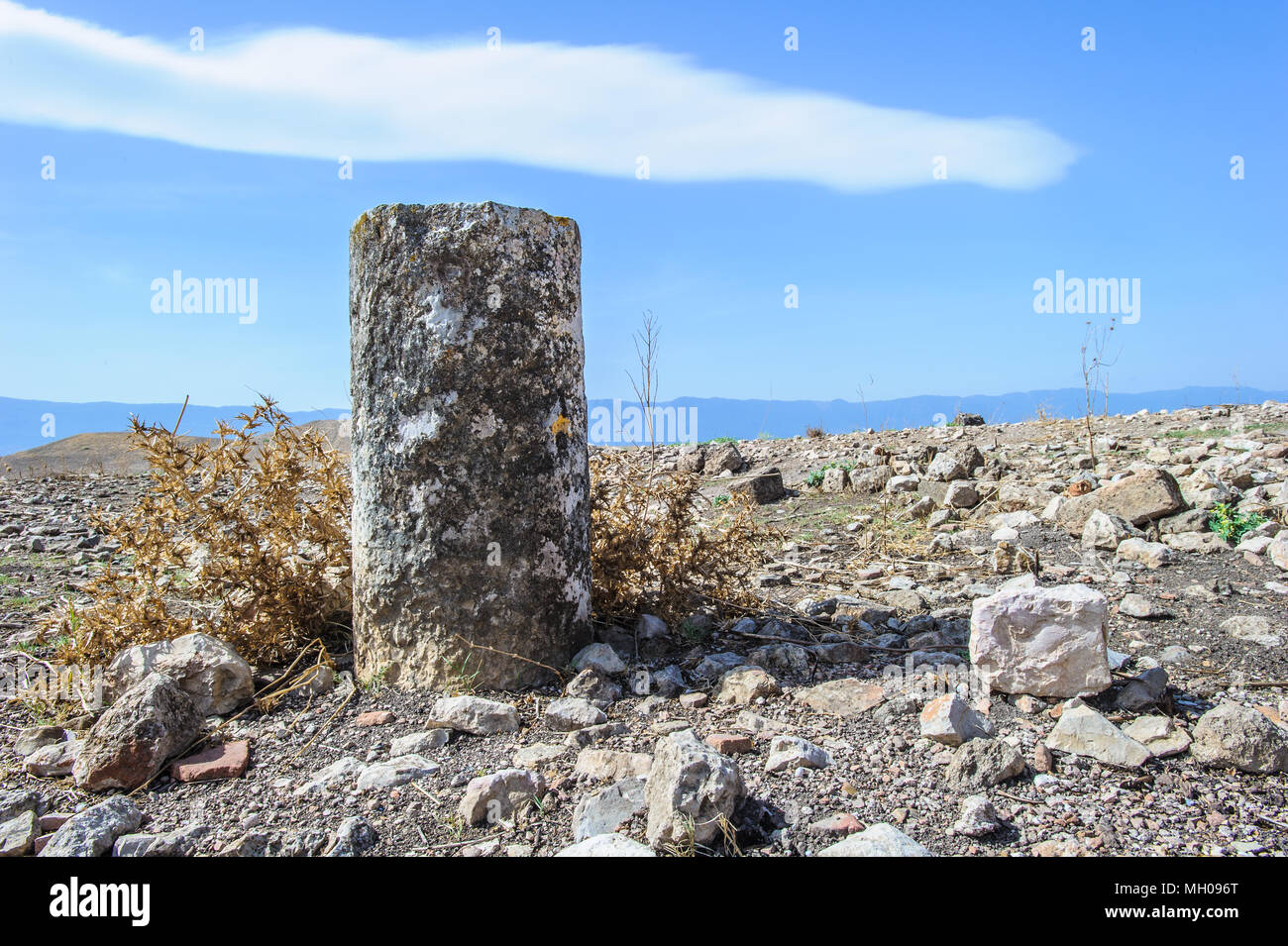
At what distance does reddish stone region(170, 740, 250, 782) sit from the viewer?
9.06ft

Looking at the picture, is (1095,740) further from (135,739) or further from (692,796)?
(135,739)

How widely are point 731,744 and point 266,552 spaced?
2361 mm

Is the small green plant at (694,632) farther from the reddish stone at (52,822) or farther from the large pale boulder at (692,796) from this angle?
the reddish stone at (52,822)

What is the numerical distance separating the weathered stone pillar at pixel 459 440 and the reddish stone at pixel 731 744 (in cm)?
88

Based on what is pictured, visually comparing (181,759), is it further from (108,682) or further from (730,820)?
(730,820)

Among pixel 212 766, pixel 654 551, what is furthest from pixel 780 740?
pixel 212 766

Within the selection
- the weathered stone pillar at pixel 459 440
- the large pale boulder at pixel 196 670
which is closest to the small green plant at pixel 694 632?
the weathered stone pillar at pixel 459 440

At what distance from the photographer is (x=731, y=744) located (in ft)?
8.80

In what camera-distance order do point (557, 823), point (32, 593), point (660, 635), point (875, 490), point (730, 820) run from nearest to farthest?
point (730, 820) → point (557, 823) → point (660, 635) → point (32, 593) → point (875, 490)

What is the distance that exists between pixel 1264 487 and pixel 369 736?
18.6ft

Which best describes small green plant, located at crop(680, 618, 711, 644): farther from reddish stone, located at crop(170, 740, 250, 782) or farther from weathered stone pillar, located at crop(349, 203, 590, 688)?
reddish stone, located at crop(170, 740, 250, 782)
